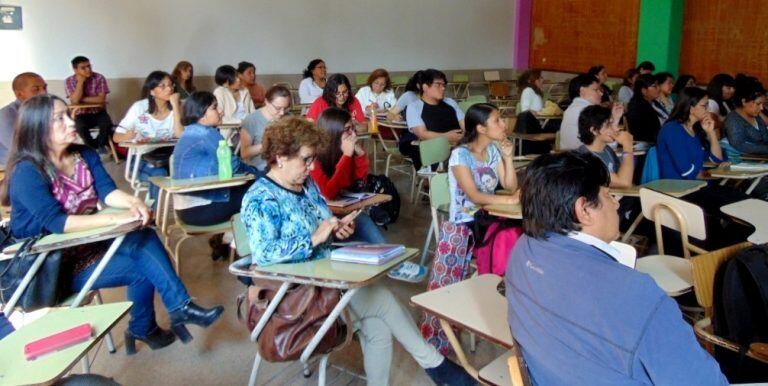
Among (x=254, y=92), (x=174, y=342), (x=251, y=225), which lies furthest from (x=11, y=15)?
(x=251, y=225)

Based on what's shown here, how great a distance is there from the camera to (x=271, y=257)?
205 cm

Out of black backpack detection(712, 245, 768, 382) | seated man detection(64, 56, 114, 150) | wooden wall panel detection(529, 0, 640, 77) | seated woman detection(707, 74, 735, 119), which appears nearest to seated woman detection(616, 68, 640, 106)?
seated woman detection(707, 74, 735, 119)

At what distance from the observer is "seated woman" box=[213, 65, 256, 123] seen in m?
6.36

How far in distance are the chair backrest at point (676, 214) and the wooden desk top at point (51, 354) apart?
2201 millimetres

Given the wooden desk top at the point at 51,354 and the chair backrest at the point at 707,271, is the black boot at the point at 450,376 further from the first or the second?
the wooden desk top at the point at 51,354

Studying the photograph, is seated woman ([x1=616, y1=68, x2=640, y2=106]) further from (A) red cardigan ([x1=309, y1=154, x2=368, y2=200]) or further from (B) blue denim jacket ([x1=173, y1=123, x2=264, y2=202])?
(B) blue denim jacket ([x1=173, y1=123, x2=264, y2=202])

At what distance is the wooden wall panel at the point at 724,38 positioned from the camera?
7.28m

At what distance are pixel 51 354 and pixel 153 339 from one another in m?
1.34

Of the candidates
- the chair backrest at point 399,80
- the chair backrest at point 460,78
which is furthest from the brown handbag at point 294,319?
the chair backrest at point 460,78

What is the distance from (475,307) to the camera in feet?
6.13

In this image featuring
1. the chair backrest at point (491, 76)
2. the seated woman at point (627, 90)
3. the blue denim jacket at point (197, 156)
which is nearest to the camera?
the blue denim jacket at point (197, 156)

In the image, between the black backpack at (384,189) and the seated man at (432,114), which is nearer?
the black backpack at (384,189)

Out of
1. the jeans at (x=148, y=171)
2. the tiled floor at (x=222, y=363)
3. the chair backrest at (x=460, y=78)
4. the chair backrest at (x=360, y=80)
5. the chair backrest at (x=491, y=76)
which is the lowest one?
the tiled floor at (x=222, y=363)

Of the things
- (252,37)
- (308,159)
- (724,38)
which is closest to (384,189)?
(308,159)
